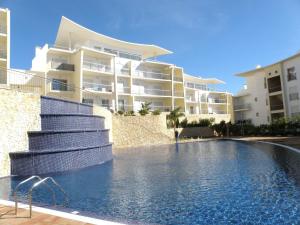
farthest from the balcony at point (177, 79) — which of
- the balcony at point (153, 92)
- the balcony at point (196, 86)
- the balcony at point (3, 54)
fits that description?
the balcony at point (3, 54)

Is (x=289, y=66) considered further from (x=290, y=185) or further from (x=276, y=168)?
(x=290, y=185)

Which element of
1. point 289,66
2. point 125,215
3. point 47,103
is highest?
point 289,66

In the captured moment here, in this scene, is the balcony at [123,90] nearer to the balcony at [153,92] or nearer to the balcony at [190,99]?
the balcony at [153,92]

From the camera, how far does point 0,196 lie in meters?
7.71

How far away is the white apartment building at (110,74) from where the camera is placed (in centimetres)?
3197

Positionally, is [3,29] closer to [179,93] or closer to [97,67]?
[97,67]

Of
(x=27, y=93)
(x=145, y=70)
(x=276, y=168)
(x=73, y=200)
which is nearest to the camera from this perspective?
(x=73, y=200)

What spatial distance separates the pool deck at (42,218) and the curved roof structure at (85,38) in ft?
98.7

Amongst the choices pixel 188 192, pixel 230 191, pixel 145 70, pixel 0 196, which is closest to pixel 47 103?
pixel 0 196

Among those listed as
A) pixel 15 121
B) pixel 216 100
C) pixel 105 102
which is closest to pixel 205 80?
pixel 216 100

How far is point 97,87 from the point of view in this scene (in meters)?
34.3

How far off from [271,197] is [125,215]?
383 centimetres

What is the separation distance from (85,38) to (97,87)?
7.04 m

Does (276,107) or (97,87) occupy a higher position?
(97,87)
